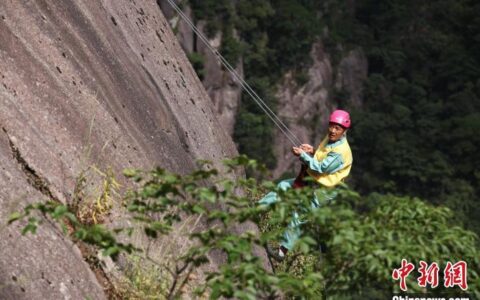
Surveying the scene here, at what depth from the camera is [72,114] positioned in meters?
5.68

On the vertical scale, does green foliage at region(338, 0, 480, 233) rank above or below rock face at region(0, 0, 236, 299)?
above

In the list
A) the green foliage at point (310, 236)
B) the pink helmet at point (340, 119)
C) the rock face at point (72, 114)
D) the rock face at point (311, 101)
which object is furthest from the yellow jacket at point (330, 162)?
the rock face at point (311, 101)

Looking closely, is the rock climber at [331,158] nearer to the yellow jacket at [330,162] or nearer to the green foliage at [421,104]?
the yellow jacket at [330,162]

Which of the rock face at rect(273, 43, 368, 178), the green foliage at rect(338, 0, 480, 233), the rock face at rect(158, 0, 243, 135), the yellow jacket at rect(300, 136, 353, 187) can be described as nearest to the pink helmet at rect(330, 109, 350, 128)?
the yellow jacket at rect(300, 136, 353, 187)

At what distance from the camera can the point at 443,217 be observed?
416cm

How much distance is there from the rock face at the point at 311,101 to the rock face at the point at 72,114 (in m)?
56.8

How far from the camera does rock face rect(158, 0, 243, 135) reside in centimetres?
5700

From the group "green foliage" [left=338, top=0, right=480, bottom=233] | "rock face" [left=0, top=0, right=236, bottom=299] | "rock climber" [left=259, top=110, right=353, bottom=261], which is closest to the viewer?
"rock face" [left=0, top=0, right=236, bottom=299]

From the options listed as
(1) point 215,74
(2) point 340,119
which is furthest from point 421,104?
(2) point 340,119

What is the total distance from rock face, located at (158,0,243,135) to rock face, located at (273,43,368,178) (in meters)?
3.72

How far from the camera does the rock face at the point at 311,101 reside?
214 ft

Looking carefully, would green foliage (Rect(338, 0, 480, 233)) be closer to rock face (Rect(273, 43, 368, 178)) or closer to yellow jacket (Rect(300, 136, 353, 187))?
rock face (Rect(273, 43, 368, 178))

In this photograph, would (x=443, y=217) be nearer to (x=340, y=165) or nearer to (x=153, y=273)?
(x=153, y=273)

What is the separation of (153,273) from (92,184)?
70 cm
